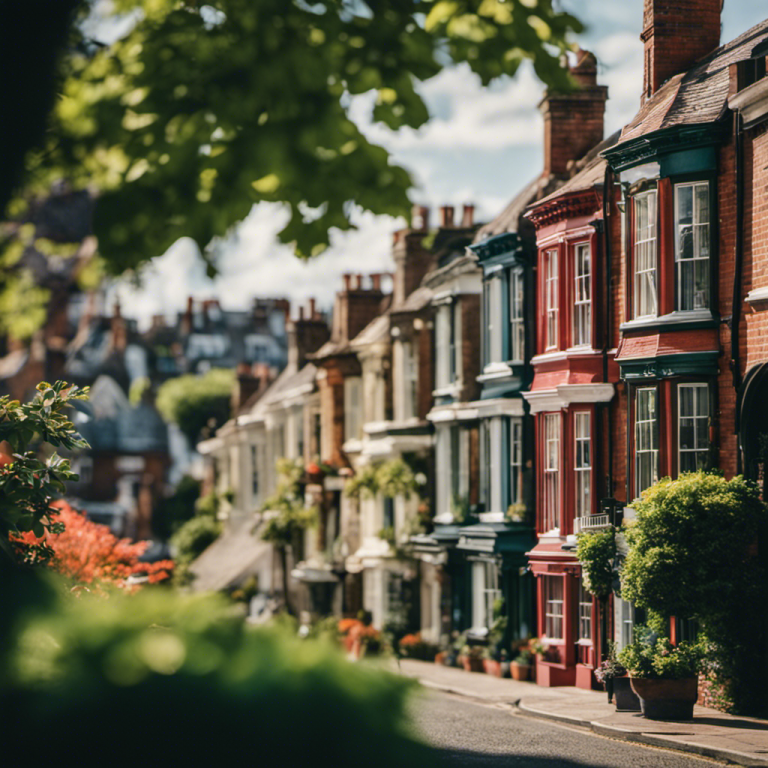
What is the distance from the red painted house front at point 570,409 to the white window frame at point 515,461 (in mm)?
1527

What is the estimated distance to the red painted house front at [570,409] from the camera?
93.1 ft

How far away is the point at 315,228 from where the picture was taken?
7.01m

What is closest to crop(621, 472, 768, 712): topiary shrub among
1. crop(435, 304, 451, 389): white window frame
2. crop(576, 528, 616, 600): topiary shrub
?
crop(576, 528, 616, 600): topiary shrub

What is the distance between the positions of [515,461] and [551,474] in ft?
9.61

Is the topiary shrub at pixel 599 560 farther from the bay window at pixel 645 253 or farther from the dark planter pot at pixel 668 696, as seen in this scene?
the bay window at pixel 645 253

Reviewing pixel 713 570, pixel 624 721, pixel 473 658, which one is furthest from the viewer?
pixel 473 658

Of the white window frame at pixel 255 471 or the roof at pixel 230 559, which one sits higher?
the white window frame at pixel 255 471

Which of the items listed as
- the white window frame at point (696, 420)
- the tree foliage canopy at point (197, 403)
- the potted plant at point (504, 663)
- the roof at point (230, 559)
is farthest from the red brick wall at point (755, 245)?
the tree foliage canopy at point (197, 403)

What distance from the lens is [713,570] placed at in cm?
2195

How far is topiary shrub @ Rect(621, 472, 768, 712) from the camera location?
71.4 ft

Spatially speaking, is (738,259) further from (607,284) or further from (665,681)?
(665,681)

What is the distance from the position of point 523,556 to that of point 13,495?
2054 cm

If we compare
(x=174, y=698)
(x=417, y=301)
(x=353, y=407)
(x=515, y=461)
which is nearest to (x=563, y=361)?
(x=515, y=461)

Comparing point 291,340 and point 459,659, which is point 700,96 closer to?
point 459,659
